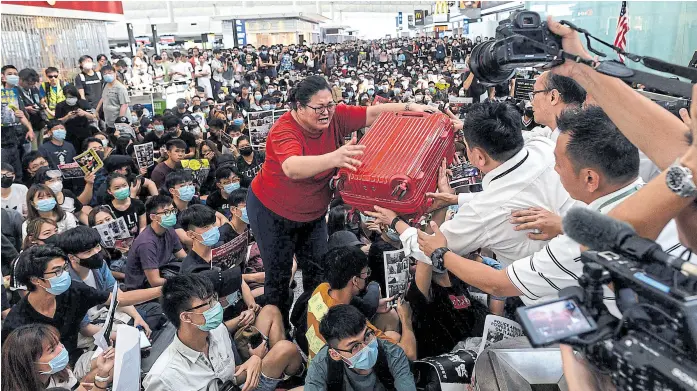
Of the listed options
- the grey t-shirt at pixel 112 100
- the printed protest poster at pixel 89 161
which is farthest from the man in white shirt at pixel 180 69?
the printed protest poster at pixel 89 161

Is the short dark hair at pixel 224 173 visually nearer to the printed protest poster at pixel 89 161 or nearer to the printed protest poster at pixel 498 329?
the printed protest poster at pixel 89 161

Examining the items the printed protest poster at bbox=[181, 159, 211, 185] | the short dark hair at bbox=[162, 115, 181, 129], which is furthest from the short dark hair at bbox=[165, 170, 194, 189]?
the short dark hair at bbox=[162, 115, 181, 129]

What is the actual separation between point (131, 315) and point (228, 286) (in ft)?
1.93

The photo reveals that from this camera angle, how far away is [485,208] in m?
2.00

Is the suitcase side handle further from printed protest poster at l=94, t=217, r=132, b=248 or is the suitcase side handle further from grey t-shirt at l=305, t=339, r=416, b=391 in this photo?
printed protest poster at l=94, t=217, r=132, b=248

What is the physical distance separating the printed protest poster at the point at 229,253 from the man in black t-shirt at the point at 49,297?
0.73m

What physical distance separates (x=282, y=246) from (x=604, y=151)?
5.23 ft

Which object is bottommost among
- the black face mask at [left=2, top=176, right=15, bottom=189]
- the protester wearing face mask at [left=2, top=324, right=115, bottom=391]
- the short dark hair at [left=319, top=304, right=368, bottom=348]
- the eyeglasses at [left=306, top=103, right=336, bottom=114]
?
the protester wearing face mask at [left=2, top=324, right=115, bottom=391]

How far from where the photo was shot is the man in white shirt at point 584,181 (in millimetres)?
1488

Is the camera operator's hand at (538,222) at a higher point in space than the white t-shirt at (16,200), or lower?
higher

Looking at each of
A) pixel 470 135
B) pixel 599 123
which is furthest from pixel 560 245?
pixel 470 135

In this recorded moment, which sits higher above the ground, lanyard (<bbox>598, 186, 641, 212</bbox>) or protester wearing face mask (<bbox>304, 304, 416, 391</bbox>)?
lanyard (<bbox>598, 186, 641, 212</bbox>)

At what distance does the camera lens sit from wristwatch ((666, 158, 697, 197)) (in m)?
0.76

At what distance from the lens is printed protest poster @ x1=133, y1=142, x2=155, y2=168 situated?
525cm
